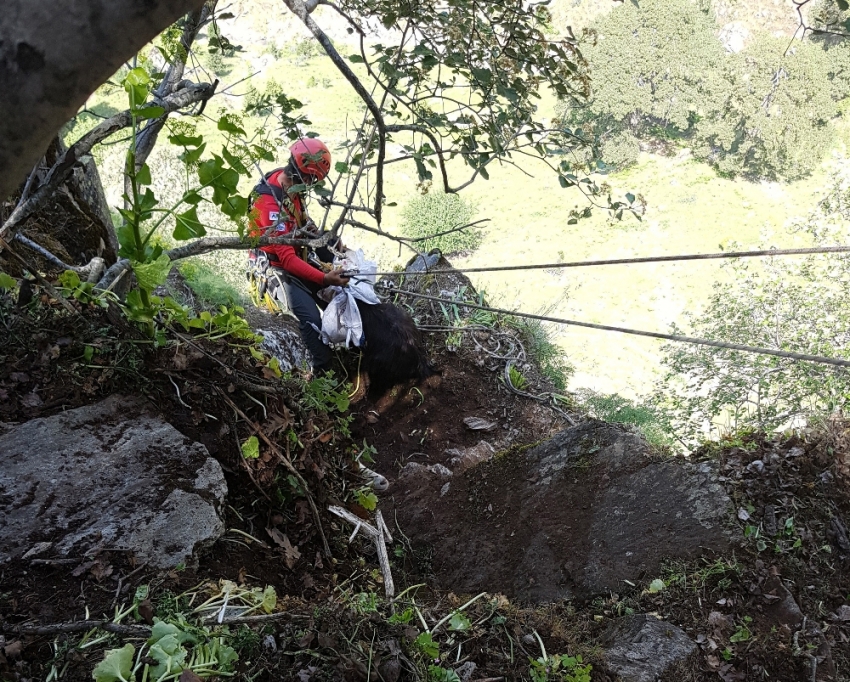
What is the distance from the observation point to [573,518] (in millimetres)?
2559

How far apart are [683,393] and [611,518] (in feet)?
21.5

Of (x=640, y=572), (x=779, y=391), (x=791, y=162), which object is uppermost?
(x=791, y=162)

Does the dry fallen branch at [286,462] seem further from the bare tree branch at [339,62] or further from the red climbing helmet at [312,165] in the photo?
the red climbing helmet at [312,165]

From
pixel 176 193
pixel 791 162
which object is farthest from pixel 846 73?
pixel 176 193

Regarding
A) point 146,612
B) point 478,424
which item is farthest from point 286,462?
point 478,424

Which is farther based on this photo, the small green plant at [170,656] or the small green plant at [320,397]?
the small green plant at [320,397]

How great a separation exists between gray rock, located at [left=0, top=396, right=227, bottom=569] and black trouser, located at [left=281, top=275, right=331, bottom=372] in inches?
91.6

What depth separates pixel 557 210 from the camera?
72.3ft

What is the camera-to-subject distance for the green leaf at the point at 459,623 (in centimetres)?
162

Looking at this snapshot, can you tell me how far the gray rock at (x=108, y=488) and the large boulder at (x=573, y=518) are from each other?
1286mm

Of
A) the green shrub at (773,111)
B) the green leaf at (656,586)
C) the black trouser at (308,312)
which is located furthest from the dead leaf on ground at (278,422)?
the green shrub at (773,111)

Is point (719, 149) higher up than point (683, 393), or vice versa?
point (719, 149)

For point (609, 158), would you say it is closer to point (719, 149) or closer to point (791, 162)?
point (719, 149)

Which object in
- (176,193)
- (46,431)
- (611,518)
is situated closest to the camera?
(46,431)
